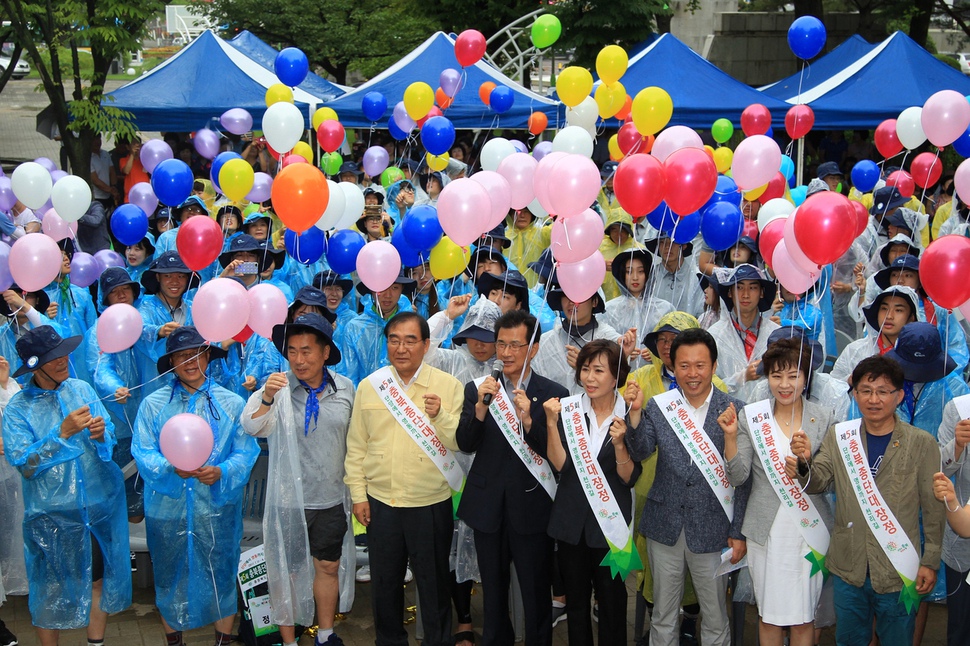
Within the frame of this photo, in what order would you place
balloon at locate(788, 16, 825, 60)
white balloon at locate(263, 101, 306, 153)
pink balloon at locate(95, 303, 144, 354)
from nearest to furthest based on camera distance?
pink balloon at locate(95, 303, 144, 354) → white balloon at locate(263, 101, 306, 153) → balloon at locate(788, 16, 825, 60)

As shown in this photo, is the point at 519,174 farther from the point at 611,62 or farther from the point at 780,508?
the point at 780,508

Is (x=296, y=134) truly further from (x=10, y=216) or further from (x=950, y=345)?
(x=950, y=345)

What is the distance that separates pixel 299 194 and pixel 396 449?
1625 mm

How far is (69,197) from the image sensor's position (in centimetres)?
657

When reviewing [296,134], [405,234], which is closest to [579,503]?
[405,234]

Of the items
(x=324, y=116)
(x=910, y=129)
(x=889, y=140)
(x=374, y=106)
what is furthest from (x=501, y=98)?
(x=910, y=129)

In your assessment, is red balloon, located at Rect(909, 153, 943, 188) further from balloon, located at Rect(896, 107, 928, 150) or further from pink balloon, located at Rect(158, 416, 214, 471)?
pink balloon, located at Rect(158, 416, 214, 471)

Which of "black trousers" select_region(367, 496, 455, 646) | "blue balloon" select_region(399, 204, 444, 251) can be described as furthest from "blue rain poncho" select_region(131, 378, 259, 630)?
"blue balloon" select_region(399, 204, 444, 251)

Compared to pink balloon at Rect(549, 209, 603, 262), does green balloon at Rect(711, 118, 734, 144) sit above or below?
above

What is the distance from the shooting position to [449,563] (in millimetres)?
4953

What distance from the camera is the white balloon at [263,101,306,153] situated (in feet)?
23.5

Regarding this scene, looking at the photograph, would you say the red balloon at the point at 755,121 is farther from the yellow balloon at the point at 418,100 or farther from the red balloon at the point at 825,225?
the red balloon at the point at 825,225

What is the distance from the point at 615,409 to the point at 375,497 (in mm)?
1197

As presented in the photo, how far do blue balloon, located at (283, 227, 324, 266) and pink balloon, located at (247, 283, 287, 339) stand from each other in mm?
1366
